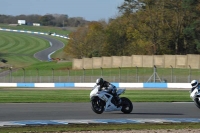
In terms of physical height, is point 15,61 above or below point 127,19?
below

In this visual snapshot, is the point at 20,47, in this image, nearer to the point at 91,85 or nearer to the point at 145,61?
the point at 145,61

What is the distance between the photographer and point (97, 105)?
22375 millimetres

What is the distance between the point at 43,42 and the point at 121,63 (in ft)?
299

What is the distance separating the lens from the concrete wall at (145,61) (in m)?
66.2

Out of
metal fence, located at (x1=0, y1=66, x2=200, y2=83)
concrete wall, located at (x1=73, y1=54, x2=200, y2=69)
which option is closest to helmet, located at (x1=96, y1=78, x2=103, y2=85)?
metal fence, located at (x1=0, y1=66, x2=200, y2=83)

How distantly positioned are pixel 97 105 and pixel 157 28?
212 ft

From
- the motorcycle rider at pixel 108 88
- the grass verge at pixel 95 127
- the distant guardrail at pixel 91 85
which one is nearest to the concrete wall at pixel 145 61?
the distant guardrail at pixel 91 85

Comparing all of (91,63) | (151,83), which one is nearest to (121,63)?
(91,63)

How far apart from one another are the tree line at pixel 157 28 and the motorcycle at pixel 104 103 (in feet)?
190

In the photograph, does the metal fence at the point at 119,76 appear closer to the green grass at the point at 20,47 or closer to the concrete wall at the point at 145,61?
the concrete wall at the point at 145,61

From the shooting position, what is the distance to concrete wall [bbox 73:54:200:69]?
66.2 m

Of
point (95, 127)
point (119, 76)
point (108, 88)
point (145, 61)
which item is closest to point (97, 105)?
point (108, 88)

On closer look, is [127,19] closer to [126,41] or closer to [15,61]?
[126,41]

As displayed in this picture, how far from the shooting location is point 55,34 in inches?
7564
